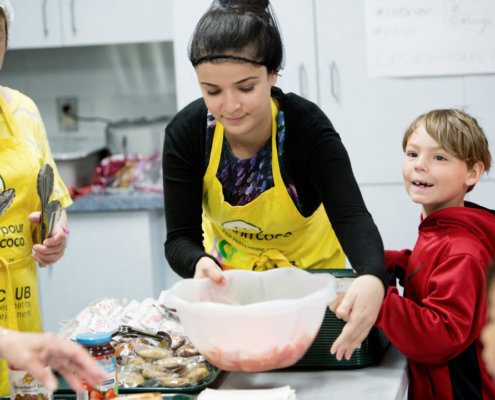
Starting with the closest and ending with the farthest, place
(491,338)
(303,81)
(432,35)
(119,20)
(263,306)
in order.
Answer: (491,338)
(263,306)
(432,35)
(303,81)
(119,20)

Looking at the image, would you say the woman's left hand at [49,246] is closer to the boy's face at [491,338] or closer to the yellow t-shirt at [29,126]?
the yellow t-shirt at [29,126]

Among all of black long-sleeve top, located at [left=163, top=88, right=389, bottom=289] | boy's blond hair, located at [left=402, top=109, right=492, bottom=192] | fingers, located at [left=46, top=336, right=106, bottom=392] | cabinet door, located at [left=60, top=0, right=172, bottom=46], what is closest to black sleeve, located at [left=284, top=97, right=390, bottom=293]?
black long-sleeve top, located at [left=163, top=88, right=389, bottom=289]

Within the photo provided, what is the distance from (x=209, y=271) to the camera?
3.01ft

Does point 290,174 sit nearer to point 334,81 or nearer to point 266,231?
point 266,231

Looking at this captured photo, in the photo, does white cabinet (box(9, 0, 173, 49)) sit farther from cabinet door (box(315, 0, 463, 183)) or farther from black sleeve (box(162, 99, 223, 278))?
black sleeve (box(162, 99, 223, 278))

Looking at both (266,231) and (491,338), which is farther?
(266,231)

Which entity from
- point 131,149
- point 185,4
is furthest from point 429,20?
point 131,149

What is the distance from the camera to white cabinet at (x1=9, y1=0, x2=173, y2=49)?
8.37 feet

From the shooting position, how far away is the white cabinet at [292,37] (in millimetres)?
2256

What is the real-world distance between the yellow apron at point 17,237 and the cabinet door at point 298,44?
1255 mm

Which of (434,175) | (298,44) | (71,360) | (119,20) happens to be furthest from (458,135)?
(119,20)

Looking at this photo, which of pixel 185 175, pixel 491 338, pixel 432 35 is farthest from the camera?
pixel 432 35

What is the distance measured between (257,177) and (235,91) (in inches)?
10.2

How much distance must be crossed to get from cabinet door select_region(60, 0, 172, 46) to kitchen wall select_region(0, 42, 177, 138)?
357 millimetres
